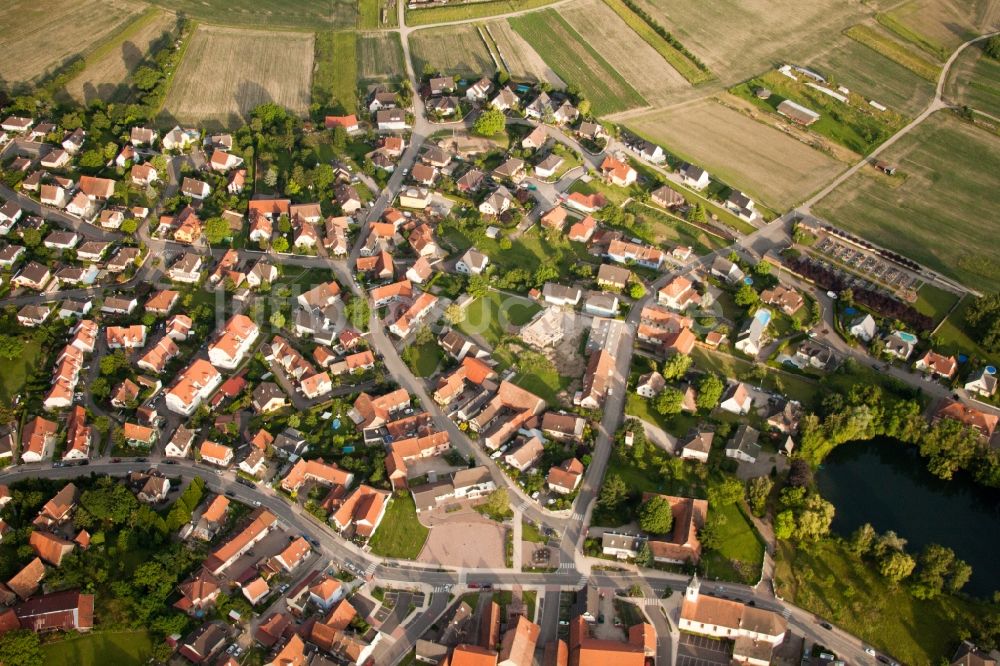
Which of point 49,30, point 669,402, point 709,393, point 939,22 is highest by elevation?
point 939,22

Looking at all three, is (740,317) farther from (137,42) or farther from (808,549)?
(137,42)

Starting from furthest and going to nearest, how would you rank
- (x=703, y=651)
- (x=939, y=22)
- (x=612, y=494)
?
(x=939, y=22) < (x=612, y=494) < (x=703, y=651)

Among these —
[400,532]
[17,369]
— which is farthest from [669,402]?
[17,369]

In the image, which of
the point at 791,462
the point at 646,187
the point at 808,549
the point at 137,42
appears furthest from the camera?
the point at 137,42

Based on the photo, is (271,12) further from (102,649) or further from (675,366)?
(102,649)

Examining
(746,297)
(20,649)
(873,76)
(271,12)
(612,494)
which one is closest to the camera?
(20,649)

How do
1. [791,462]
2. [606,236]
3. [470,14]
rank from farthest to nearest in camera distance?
1. [470,14]
2. [606,236]
3. [791,462]

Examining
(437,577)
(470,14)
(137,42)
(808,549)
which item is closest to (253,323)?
(437,577)

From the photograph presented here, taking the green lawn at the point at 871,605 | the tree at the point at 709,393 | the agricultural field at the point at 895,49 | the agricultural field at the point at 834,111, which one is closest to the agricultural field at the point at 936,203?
the agricultural field at the point at 834,111
